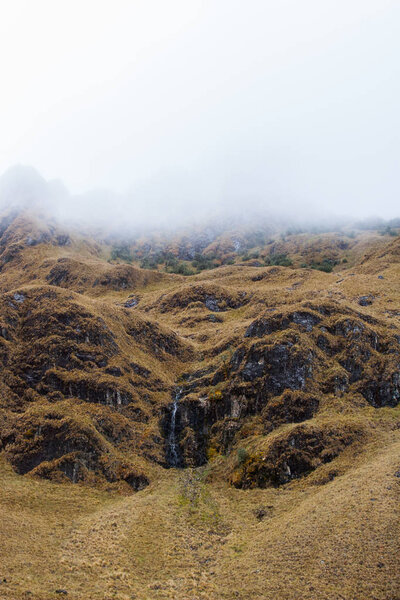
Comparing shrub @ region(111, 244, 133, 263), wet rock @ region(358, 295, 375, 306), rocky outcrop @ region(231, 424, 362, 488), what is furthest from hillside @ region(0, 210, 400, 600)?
shrub @ region(111, 244, 133, 263)

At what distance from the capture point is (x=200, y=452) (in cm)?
4494

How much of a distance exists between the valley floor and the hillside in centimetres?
14

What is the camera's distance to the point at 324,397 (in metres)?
44.2

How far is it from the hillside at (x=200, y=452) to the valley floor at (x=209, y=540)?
A: 0.45ft

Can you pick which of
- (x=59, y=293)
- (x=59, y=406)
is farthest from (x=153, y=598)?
(x=59, y=293)

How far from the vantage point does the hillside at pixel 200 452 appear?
23219 millimetres

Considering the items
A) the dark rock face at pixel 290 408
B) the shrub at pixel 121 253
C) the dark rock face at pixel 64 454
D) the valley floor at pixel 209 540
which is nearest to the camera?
the valley floor at pixel 209 540

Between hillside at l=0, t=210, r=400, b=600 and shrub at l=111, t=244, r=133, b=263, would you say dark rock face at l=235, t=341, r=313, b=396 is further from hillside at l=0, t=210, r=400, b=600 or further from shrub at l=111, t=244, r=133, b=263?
shrub at l=111, t=244, r=133, b=263

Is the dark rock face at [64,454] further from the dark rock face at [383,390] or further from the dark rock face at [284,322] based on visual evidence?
the dark rock face at [383,390]

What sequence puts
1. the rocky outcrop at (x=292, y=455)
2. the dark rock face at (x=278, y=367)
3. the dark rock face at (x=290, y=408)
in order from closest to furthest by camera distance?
the rocky outcrop at (x=292, y=455)
the dark rock face at (x=290, y=408)
the dark rock face at (x=278, y=367)

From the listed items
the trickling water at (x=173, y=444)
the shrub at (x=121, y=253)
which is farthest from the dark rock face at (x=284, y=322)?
the shrub at (x=121, y=253)

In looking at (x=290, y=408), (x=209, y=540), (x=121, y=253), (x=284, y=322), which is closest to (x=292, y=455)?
(x=290, y=408)

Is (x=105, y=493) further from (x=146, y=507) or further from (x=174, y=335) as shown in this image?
(x=174, y=335)

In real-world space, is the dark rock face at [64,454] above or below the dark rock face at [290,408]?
below
